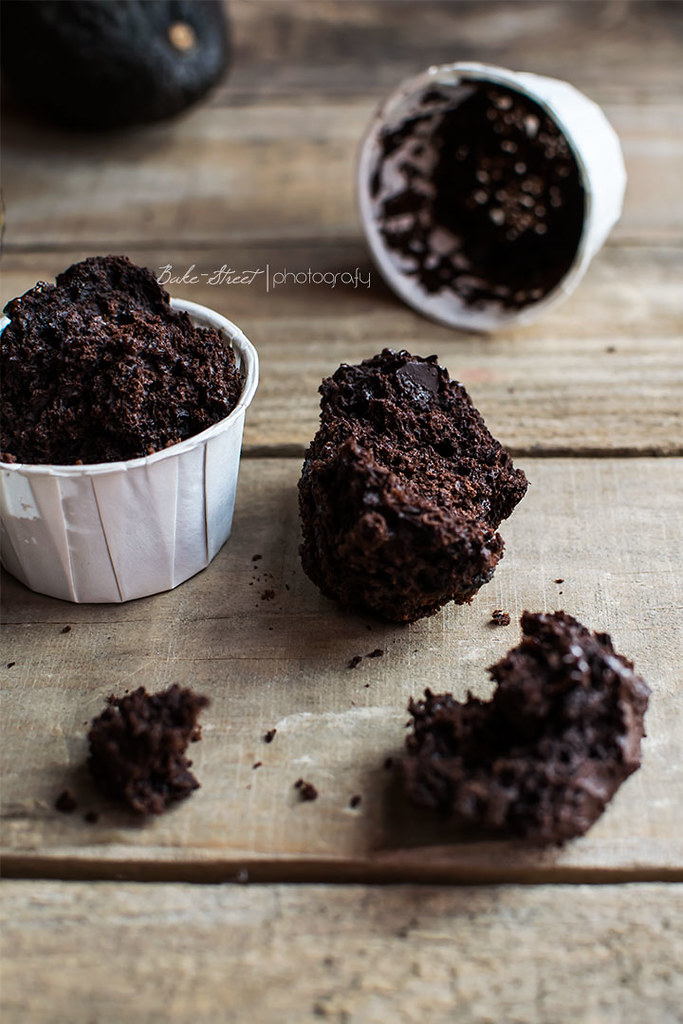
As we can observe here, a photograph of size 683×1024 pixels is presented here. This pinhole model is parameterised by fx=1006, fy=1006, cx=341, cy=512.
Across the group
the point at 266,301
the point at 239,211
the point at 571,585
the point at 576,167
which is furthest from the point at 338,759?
the point at 239,211

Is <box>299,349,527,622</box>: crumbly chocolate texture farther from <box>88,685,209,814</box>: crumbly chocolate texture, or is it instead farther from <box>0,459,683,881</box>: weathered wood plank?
<box>88,685,209,814</box>: crumbly chocolate texture

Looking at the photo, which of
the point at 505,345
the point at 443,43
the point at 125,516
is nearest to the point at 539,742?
the point at 125,516

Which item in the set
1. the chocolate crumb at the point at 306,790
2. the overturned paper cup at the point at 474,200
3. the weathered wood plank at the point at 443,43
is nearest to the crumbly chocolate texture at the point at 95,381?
the chocolate crumb at the point at 306,790

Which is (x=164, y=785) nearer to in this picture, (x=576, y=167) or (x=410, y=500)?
(x=410, y=500)

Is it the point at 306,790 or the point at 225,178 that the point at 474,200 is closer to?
the point at 225,178

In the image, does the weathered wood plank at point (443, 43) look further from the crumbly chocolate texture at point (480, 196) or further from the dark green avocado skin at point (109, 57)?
the crumbly chocolate texture at point (480, 196)
